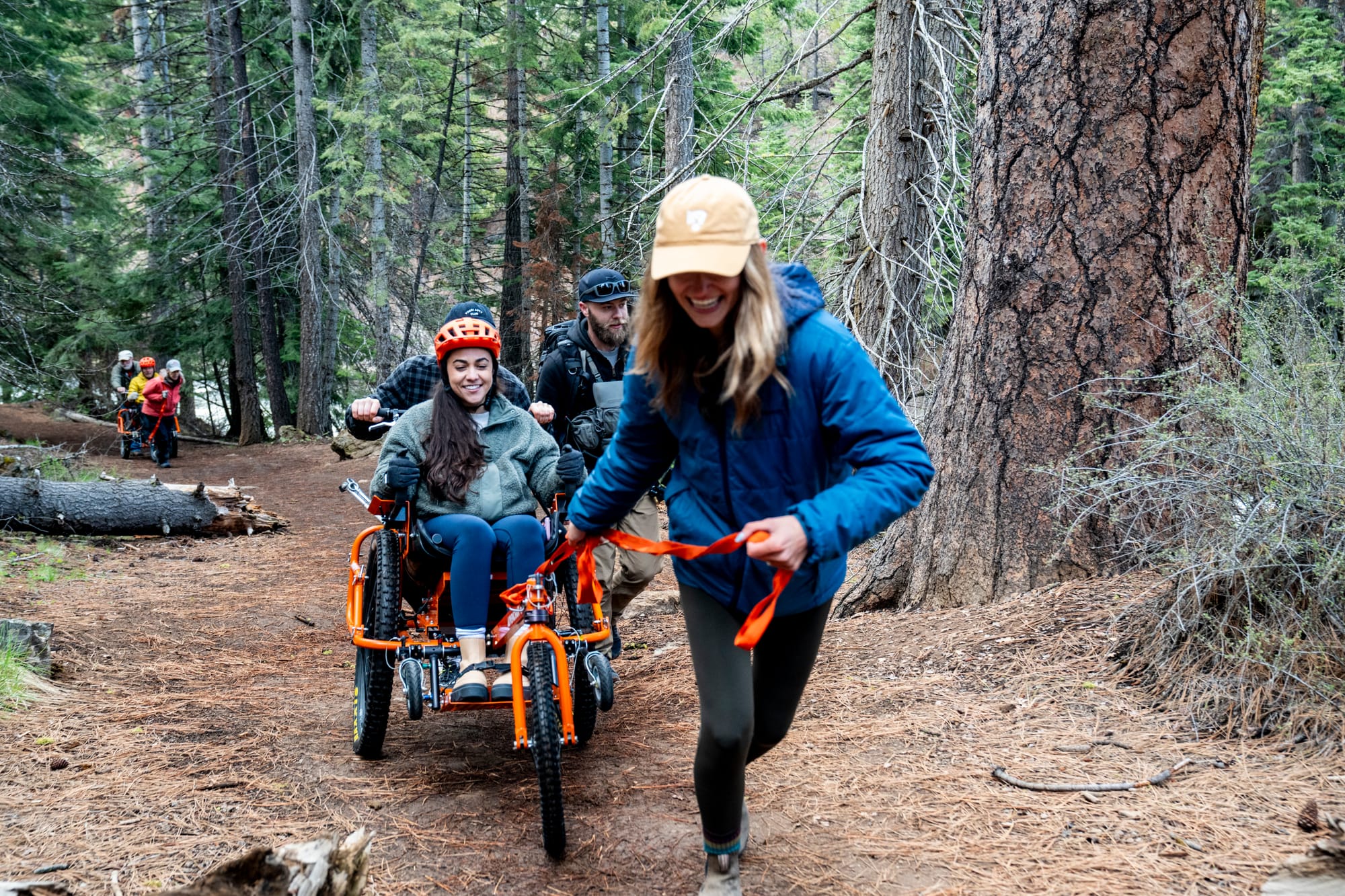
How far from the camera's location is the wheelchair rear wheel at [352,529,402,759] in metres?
4.16

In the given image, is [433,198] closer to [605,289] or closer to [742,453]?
[605,289]

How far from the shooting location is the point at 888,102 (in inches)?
319

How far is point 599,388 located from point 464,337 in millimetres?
995

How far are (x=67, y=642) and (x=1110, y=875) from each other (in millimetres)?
5602

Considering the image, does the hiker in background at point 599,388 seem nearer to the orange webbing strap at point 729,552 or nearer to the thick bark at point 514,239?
the orange webbing strap at point 729,552

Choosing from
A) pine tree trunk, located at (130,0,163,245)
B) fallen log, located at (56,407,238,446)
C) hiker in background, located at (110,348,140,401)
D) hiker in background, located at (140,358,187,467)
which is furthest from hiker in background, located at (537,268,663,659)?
pine tree trunk, located at (130,0,163,245)

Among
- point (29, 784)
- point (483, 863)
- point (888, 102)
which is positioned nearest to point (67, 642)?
point (29, 784)

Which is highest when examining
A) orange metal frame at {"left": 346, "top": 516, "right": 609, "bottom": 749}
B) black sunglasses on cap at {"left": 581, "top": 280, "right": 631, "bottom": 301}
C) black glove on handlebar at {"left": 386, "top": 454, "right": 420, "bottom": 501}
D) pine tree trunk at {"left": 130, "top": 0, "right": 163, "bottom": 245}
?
pine tree trunk at {"left": 130, "top": 0, "right": 163, "bottom": 245}

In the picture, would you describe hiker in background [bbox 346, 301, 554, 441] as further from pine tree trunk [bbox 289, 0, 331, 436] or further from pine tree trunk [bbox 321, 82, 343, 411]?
pine tree trunk [bbox 321, 82, 343, 411]

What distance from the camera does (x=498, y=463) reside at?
14.5 feet

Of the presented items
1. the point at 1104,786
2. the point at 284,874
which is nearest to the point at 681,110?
the point at 1104,786

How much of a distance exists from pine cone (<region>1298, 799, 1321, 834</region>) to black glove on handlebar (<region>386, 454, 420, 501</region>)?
3.30 m

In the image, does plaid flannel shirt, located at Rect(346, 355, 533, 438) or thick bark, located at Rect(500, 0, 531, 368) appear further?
thick bark, located at Rect(500, 0, 531, 368)

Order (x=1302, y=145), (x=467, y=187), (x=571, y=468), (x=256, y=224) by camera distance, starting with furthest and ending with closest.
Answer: (x=256, y=224) < (x=467, y=187) < (x=1302, y=145) < (x=571, y=468)
